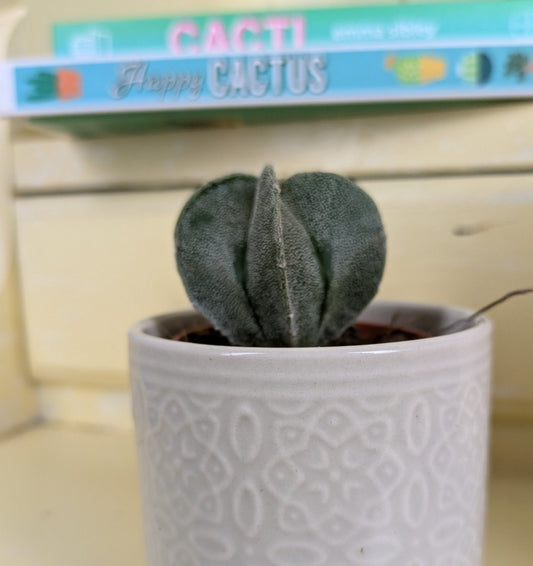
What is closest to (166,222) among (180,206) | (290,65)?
(180,206)

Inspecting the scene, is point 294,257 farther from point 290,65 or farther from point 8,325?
point 8,325

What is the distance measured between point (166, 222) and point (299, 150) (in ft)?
0.28

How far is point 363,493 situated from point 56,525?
0.16 meters

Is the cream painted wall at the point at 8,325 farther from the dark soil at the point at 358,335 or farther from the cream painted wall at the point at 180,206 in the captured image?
the dark soil at the point at 358,335

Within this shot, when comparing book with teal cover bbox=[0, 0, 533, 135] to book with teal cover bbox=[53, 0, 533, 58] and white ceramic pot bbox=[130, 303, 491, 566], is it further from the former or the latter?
white ceramic pot bbox=[130, 303, 491, 566]

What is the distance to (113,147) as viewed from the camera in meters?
0.34

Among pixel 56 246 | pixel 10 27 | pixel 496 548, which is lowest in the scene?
pixel 496 548

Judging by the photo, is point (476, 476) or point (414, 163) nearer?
point (476, 476)

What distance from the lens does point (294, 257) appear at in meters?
0.16

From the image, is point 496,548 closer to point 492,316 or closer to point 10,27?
point 492,316

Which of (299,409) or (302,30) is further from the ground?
(302,30)

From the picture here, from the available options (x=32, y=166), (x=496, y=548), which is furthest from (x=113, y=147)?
(x=496, y=548)

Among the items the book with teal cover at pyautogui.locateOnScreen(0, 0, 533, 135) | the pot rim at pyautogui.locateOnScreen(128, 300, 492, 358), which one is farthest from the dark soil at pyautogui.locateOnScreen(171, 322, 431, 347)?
the book with teal cover at pyautogui.locateOnScreen(0, 0, 533, 135)

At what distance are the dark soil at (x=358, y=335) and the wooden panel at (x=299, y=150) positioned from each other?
0.12 metres
